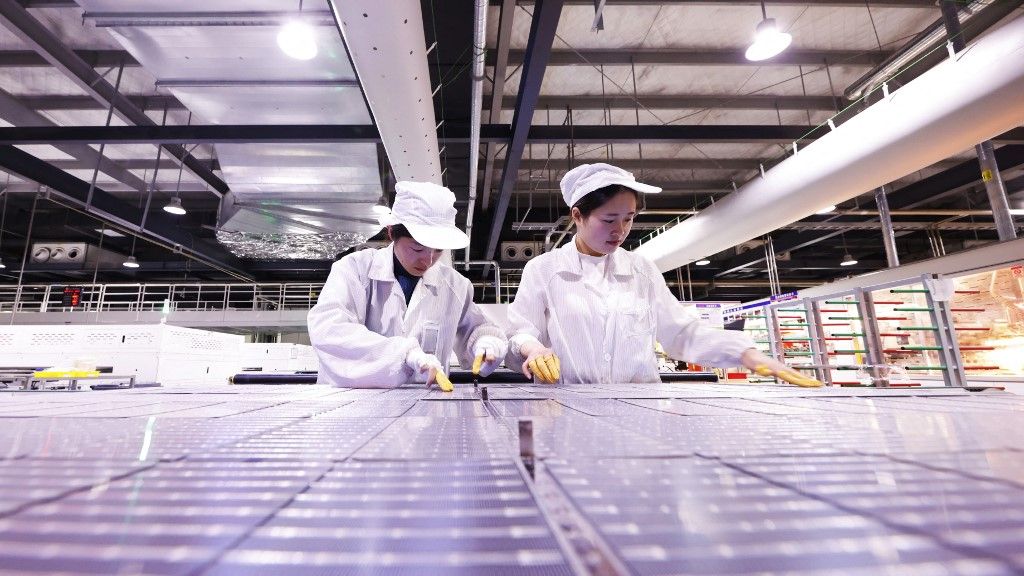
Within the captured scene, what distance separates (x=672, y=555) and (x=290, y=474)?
0.35 m

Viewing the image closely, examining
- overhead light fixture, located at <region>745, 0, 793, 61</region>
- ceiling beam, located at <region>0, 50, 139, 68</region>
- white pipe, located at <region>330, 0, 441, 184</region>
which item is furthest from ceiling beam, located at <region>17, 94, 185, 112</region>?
overhead light fixture, located at <region>745, 0, 793, 61</region>

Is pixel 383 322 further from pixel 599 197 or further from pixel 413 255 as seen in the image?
pixel 599 197

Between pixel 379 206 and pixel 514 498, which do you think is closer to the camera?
pixel 514 498

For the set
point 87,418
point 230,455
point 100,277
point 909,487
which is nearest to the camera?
point 909,487

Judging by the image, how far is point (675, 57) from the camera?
12.3ft

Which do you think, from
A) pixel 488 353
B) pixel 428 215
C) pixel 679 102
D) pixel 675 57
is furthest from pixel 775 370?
pixel 679 102

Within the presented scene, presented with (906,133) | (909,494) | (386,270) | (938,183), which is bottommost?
(909,494)

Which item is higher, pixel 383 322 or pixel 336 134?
pixel 336 134

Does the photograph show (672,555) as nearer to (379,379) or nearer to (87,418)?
(87,418)

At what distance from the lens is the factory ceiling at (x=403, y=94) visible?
8.05 feet

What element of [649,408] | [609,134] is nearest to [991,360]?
[609,134]

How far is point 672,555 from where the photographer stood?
25 cm

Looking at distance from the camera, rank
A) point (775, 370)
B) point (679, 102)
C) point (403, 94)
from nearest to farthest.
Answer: point (775, 370)
point (403, 94)
point (679, 102)

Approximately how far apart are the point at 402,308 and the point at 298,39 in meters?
1.41
